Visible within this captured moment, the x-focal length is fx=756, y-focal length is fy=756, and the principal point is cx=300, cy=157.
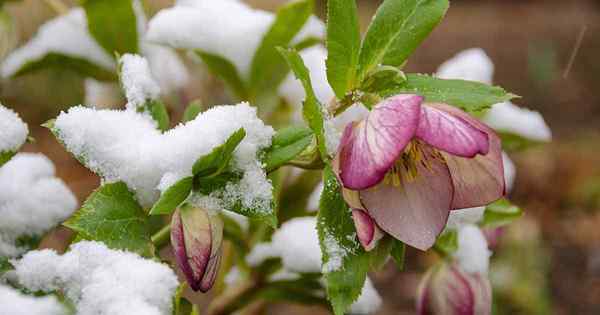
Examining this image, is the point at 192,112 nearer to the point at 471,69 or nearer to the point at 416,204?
the point at 416,204

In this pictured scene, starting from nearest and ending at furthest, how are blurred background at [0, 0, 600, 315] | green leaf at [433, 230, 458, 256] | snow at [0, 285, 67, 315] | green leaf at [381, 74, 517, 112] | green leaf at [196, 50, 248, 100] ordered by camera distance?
snow at [0, 285, 67, 315] < green leaf at [381, 74, 517, 112] < green leaf at [433, 230, 458, 256] < green leaf at [196, 50, 248, 100] < blurred background at [0, 0, 600, 315]

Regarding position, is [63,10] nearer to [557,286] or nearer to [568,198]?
[557,286]

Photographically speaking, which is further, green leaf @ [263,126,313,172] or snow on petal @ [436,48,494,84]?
snow on petal @ [436,48,494,84]

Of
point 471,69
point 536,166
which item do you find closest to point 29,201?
point 471,69

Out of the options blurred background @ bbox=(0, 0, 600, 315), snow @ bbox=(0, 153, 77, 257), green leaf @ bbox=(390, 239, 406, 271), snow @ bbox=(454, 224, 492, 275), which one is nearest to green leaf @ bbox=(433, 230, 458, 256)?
snow @ bbox=(454, 224, 492, 275)

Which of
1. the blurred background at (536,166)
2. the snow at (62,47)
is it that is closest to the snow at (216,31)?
the snow at (62,47)

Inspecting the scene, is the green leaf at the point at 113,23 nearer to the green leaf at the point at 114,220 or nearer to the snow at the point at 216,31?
the snow at the point at 216,31

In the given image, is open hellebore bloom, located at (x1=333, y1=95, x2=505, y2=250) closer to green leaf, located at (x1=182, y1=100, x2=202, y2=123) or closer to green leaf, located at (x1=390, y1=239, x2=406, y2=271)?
green leaf, located at (x1=390, y1=239, x2=406, y2=271)
